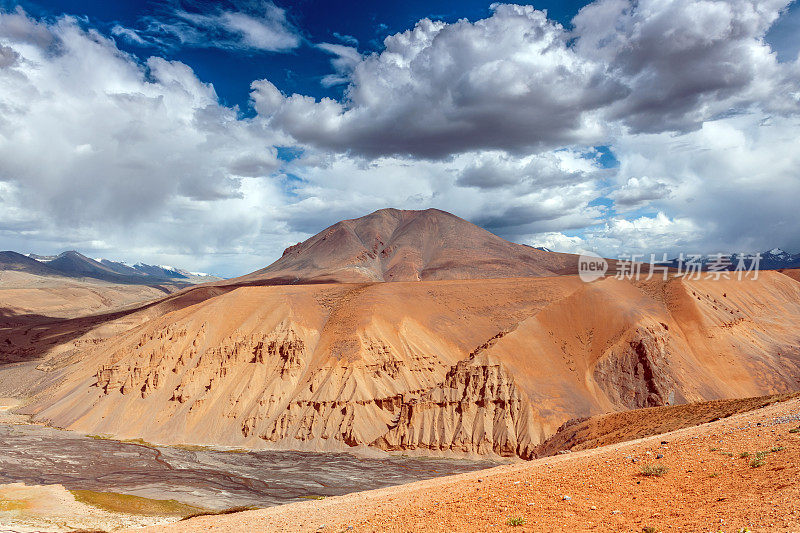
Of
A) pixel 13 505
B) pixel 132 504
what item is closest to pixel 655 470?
pixel 132 504

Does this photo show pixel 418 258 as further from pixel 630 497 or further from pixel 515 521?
pixel 515 521

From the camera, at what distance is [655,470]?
13344 millimetres

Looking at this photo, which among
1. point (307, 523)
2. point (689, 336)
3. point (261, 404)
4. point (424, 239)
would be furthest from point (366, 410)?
point (424, 239)

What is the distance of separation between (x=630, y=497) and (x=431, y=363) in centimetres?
6146

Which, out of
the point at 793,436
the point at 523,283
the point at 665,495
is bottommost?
the point at 665,495

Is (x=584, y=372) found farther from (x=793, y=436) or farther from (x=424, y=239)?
(x=424, y=239)

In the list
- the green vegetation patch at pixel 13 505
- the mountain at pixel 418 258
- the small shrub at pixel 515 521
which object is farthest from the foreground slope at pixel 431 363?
the mountain at pixel 418 258

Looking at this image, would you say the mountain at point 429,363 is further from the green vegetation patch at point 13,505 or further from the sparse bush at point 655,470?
the sparse bush at point 655,470

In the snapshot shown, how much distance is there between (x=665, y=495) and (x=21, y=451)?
72.0 m

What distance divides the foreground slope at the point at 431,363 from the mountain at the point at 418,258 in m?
68.8

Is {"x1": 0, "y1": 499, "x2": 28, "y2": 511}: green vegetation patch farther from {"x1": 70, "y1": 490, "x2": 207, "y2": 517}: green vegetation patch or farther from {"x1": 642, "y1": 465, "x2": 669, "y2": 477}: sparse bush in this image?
{"x1": 642, "y1": 465, "x2": 669, "y2": 477}: sparse bush

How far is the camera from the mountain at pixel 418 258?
527ft

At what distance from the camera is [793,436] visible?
1392 centimetres

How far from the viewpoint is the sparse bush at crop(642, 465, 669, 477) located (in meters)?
13.2
